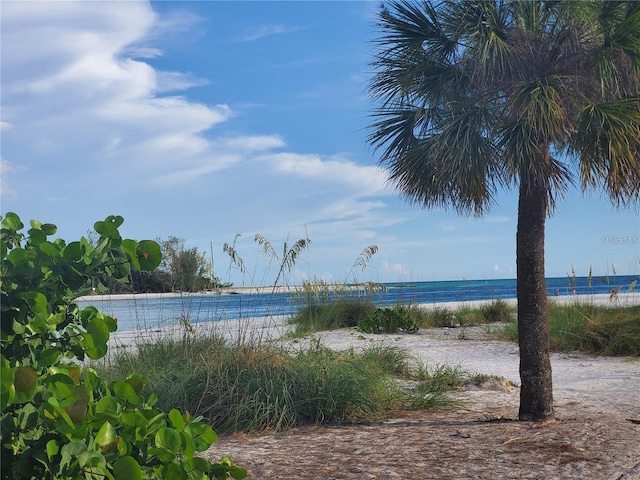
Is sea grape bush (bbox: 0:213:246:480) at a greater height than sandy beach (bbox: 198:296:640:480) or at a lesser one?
greater

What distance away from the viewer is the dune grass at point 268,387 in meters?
6.07

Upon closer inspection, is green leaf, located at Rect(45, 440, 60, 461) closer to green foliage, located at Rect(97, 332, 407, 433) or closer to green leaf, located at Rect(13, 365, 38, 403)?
green leaf, located at Rect(13, 365, 38, 403)

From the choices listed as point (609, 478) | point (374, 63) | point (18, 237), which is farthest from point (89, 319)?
point (374, 63)

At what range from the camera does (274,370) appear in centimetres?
656

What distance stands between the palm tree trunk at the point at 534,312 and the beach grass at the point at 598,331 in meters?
5.82

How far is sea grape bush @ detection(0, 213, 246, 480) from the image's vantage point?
1.91 metres

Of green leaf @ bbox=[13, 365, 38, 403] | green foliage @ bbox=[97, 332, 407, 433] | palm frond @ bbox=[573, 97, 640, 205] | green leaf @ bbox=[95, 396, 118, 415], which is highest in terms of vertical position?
palm frond @ bbox=[573, 97, 640, 205]

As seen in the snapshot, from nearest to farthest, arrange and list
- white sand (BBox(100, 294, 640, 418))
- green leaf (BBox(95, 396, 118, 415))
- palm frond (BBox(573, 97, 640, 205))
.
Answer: green leaf (BBox(95, 396, 118, 415)), palm frond (BBox(573, 97, 640, 205)), white sand (BBox(100, 294, 640, 418))

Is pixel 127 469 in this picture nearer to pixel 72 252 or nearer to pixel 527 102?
pixel 72 252

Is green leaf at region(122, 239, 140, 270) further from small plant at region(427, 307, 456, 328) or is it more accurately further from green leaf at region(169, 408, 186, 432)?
small plant at region(427, 307, 456, 328)

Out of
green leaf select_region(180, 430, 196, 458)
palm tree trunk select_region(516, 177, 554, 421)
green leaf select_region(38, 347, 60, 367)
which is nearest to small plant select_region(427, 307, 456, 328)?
palm tree trunk select_region(516, 177, 554, 421)

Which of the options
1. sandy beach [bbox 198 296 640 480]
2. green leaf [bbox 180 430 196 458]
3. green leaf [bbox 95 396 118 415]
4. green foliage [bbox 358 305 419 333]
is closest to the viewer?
green leaf [bbox 95 396 118 415]

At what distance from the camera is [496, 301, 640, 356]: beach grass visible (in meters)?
11.0

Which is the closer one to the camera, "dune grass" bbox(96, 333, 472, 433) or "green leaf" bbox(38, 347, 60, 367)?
"green leaf" bbox(38, 347, 60, 367)
